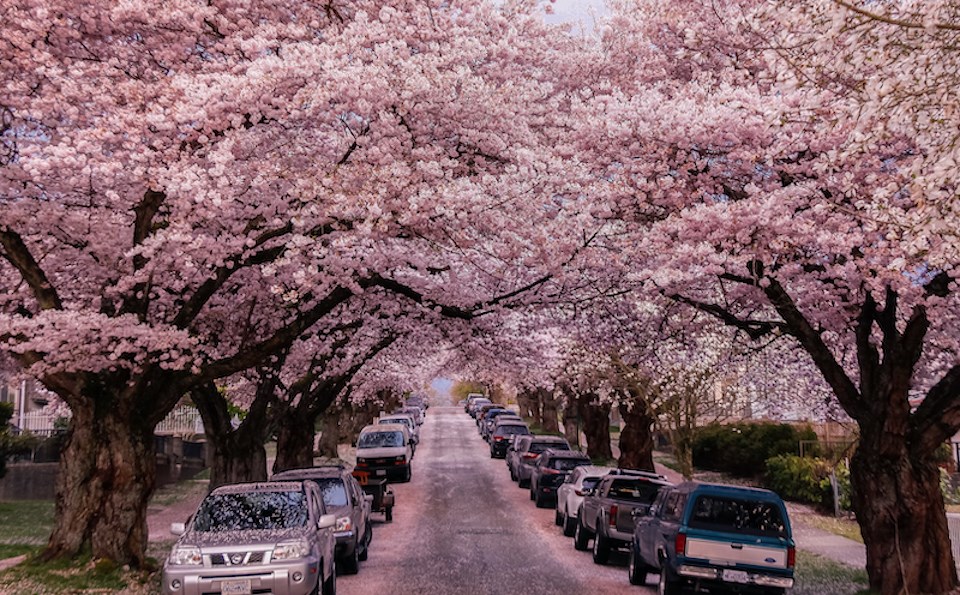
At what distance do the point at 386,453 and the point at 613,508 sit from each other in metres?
18.7

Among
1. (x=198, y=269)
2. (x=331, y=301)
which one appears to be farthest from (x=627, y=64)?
(x=198, y=269)

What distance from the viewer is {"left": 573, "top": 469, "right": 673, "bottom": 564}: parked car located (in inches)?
680

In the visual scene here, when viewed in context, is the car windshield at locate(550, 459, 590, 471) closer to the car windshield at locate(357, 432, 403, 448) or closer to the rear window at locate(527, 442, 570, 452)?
the rear window at locate(527, 442, 570, 452)

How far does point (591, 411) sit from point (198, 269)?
28966 millimetres

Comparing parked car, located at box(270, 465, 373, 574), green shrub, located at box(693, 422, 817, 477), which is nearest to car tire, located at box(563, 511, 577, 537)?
parked car, located at box(270, 465, 373, 574)

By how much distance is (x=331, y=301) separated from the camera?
59.1 ft

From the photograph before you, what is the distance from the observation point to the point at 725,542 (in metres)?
13.1

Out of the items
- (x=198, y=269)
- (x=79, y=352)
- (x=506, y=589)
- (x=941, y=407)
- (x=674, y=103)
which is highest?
(x=674, y=103)

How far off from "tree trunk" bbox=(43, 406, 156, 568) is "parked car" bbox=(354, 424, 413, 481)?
17622mm

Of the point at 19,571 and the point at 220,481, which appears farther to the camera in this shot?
the point at 220,481

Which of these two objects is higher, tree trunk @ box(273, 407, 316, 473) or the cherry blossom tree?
the cherry blossom tree

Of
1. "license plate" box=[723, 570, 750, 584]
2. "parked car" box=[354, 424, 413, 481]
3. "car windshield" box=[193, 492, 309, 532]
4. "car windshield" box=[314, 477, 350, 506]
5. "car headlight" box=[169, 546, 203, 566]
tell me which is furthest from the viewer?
"parked car" box=[354, 424, 413, 481]

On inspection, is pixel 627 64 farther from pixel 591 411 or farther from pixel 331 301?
pixel 591 411

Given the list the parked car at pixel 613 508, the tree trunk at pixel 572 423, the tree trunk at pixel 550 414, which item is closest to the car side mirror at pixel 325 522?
the parked car at pixel 613 508
